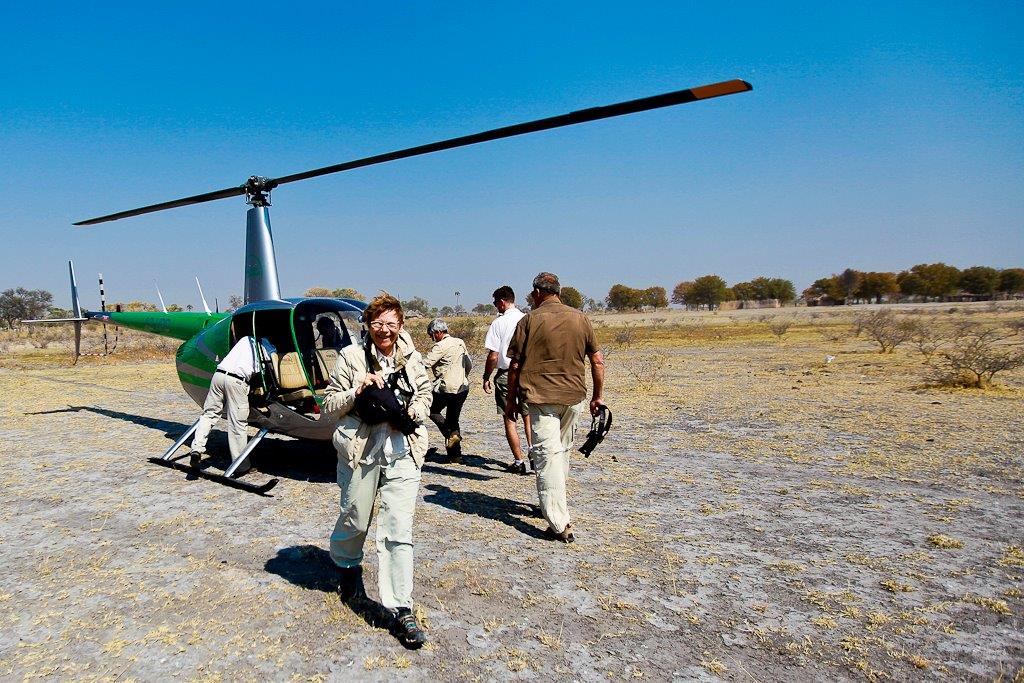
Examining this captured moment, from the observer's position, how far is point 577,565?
461 cm

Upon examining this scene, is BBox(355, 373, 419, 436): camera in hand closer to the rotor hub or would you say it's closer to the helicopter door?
the helicopter door

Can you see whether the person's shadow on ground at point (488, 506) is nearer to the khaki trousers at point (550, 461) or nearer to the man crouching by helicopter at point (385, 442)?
the khaki trousers at point (550, 461)

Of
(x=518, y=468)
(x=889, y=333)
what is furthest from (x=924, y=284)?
(x=518, y=468)

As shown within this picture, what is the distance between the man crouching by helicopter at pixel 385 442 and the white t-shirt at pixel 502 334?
305 centimetres

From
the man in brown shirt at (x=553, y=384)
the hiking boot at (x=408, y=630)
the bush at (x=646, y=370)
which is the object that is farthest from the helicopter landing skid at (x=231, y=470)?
the bush at (x=646, y=370)

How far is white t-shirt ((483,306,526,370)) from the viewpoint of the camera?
684cm

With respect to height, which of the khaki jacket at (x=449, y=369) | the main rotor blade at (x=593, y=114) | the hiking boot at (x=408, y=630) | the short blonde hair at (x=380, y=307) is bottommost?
the hiking boot at (x=408, y=630)

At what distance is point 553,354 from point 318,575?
2436 millimetres

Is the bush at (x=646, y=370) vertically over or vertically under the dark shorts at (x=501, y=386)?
under

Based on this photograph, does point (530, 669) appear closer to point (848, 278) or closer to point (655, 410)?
point (655, 410)

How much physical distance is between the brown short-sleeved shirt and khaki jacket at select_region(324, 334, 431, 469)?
1536 mm

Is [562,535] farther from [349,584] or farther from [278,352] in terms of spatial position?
[278,352]

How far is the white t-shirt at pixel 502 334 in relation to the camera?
269 inches

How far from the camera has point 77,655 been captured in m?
3.41
